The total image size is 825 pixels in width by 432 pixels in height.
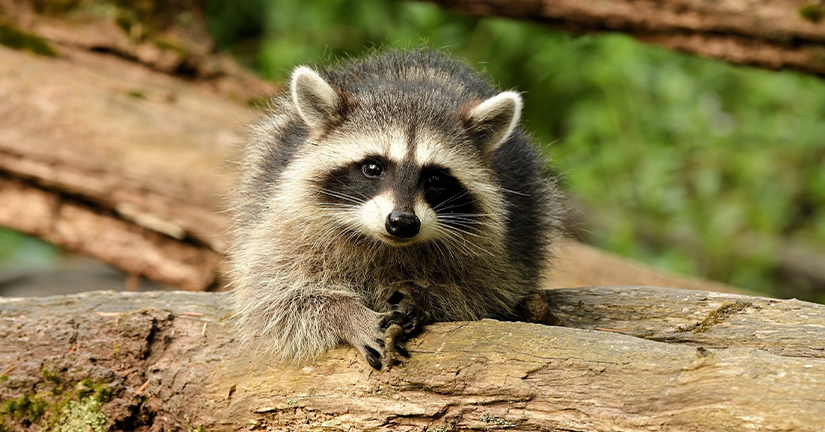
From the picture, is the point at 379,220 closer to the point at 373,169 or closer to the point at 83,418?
the point at 373,169

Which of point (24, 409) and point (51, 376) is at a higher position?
point (51, 376)

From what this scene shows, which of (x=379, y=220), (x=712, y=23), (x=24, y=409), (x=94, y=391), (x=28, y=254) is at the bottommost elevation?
(x=28, y=254)

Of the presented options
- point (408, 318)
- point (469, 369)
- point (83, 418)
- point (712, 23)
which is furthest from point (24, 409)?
point (712, 23)

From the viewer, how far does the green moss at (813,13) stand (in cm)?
557

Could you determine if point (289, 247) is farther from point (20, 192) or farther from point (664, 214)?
point (664, 214)

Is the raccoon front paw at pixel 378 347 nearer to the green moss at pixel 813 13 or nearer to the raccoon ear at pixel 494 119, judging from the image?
the raccoon ear at pixel 494 119

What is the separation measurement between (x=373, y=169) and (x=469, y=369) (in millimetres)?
965

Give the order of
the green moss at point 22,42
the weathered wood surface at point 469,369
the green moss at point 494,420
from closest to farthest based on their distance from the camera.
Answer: the weathered wood surface at point 469,369 → the green moss at point 494,420 → the green moss at point 22,42

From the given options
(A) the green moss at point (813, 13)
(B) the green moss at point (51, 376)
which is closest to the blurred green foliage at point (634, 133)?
(A) the green moss at point (813, 13)

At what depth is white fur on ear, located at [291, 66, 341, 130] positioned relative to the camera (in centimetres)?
351

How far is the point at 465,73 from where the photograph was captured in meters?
4.31

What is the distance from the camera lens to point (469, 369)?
2965 mm

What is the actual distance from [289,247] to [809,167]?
7.71 meters

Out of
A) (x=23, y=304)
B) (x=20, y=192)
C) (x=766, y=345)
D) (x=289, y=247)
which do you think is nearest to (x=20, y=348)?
(x=23, y=304)
